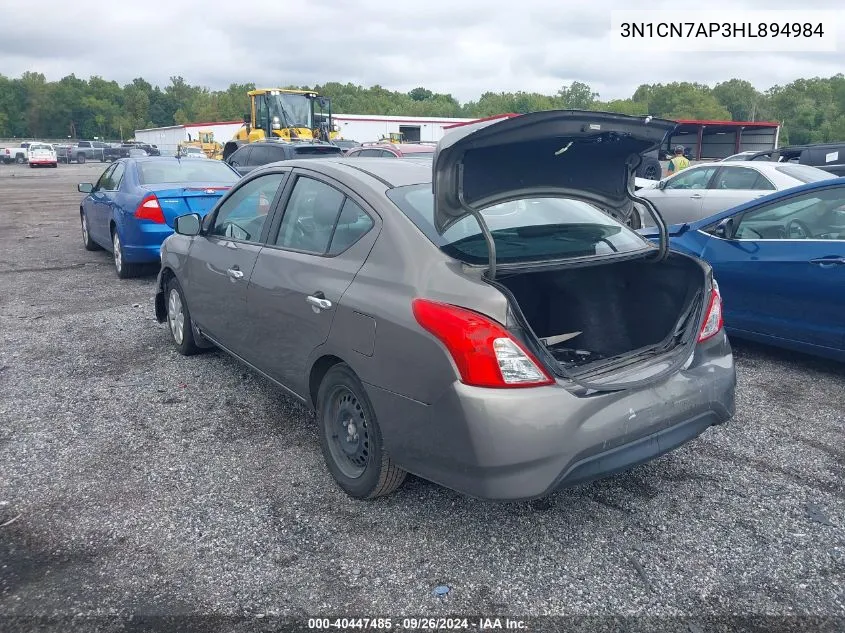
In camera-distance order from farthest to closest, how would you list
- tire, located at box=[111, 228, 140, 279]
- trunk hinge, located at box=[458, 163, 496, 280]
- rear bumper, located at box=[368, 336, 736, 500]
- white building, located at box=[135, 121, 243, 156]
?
white building, located at box=[135, 121, 243, 156]
tire, located at box=[111, 228, 140, 279]
trunk hinge, located at box=[458, 163, 496, 280]
rear bumper, located at box=[368, 336, 736, 500]

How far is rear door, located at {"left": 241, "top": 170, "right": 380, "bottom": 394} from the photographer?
3391mm

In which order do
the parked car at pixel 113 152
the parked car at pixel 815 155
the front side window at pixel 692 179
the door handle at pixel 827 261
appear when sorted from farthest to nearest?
the parked car at pixel 113 152 < the parked car at pixel 815 155 < the front side window at pixel 692 179 < the door handle at pixel 827 261

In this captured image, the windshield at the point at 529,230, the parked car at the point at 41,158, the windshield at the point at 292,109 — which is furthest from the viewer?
the parked car at the point at 41,158

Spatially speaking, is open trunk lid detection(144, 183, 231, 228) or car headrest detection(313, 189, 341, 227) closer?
car headrest detection(313, 189, 341, 227)

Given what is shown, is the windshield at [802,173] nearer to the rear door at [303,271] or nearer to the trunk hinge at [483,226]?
the rear door at [303,271]

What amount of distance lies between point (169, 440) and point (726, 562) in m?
3.11

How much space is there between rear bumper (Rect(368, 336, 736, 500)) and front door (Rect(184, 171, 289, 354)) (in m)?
1.62

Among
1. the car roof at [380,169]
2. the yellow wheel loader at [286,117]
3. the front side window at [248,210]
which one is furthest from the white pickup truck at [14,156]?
the car roof at [380,169]

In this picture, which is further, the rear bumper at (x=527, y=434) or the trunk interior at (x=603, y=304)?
the trunk interior at (x=603, y=304)

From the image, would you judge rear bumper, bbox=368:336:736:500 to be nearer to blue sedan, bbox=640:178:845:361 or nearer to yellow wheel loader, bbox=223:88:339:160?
blue sedan, bbox=640:178:845:361

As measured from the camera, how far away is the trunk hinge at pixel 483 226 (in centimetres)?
286

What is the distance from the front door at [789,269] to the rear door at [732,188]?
485cm

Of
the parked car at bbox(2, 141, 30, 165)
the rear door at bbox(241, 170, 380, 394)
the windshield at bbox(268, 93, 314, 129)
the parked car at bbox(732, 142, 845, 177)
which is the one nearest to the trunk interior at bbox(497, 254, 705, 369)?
the rear door at bbox(241, 170, 380, 394)

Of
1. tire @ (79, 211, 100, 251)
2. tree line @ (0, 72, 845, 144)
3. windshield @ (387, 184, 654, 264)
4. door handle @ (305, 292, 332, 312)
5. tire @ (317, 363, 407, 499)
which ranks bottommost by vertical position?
tire @ (317, 363, 407, 499)
